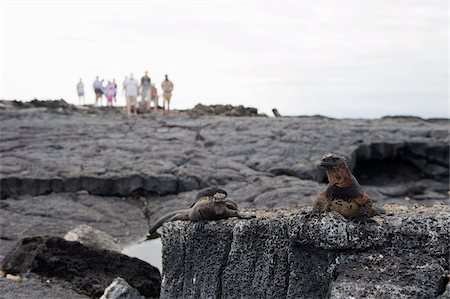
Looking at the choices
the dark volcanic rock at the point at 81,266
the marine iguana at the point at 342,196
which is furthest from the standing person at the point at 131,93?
the marine iguana at the point at 342,196

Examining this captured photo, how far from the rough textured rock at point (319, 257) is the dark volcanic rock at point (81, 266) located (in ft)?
7.16

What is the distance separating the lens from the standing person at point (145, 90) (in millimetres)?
23328

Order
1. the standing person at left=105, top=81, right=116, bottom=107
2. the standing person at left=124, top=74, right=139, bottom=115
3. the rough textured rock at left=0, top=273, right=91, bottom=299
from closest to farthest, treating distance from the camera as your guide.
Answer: the rough textured rock at left=0, top=273, right=91, bottom=299 < the standing person at left=124, top=74, right=139, bottom=115 < the standing person at left=105, top=81, right=116, bottom=107

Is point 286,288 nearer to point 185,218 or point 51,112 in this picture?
point 185,218

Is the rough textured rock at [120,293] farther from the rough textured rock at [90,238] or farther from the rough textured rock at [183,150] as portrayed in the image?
the rough textured rock at [183,150]

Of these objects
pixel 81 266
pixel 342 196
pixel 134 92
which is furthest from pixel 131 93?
pixel 342 196

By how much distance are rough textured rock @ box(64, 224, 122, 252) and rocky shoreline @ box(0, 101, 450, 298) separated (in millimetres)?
1112

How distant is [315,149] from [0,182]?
301 inches

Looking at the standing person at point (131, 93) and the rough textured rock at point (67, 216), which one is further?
the standing person at point (131, 93)

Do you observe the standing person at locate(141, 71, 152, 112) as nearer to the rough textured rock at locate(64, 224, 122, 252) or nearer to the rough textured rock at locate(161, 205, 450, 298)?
the rough textured rock at locate(64, 224, 122, 252)

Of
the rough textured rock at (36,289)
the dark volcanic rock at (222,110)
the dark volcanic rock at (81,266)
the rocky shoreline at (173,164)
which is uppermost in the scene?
the dark volcanic rock at (222,110)

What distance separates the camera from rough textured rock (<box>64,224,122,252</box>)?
1085 cm

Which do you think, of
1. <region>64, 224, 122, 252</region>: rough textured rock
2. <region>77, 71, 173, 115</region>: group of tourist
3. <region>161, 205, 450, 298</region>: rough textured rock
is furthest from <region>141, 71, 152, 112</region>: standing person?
<region>161, 205, 450, 298</region>: rough textured rock

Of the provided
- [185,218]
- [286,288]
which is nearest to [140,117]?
[185,218]
